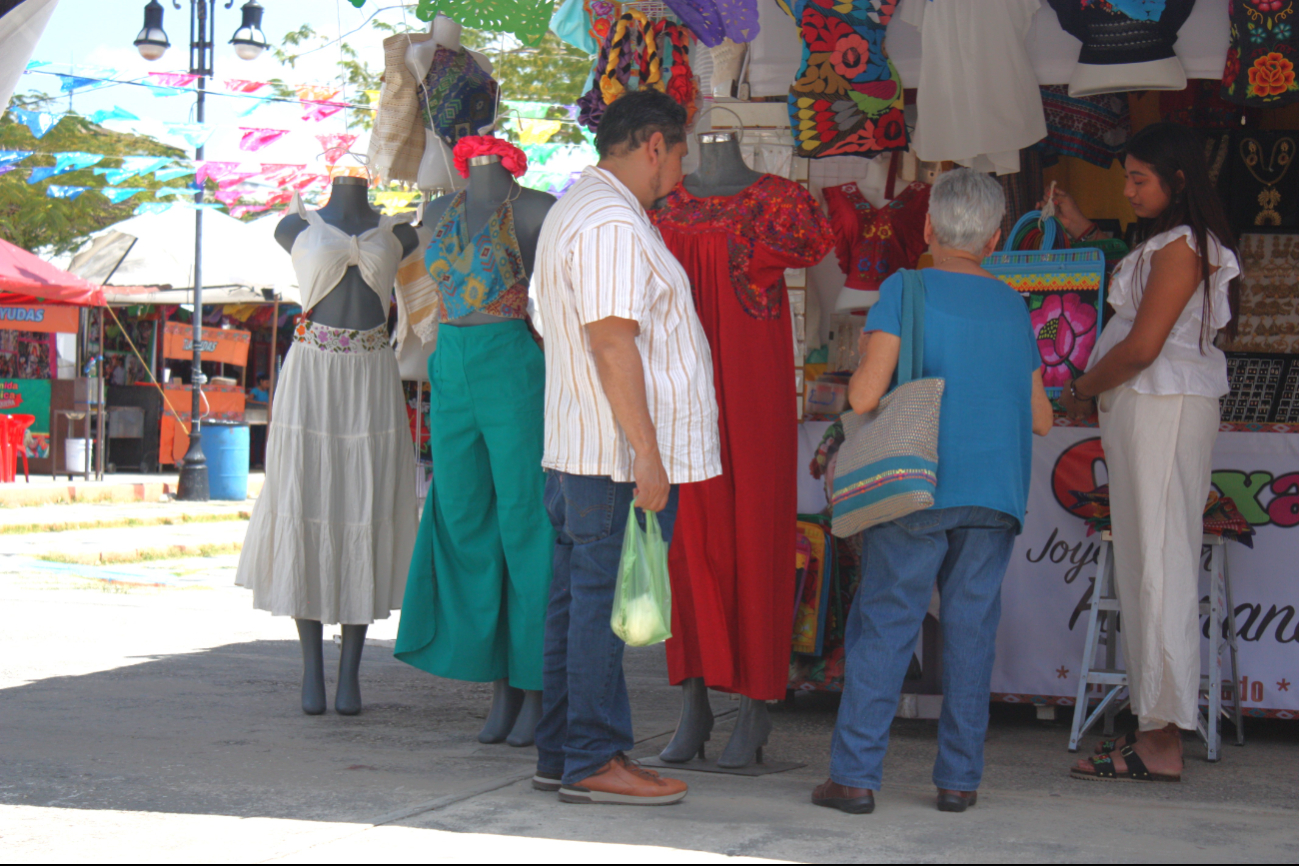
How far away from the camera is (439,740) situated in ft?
14.1

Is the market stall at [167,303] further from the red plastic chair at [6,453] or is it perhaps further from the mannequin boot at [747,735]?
the mannequin boot at [747,735]

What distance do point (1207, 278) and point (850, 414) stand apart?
1208mm

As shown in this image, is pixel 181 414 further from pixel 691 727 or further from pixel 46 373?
pixel 691 727

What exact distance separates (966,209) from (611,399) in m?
1.06

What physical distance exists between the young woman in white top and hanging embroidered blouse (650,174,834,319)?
3.22 feet

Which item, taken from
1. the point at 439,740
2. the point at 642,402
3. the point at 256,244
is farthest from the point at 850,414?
the point at 256,244

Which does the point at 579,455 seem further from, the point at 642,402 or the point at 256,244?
the point at 256,244

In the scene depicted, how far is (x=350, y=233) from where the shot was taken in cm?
479

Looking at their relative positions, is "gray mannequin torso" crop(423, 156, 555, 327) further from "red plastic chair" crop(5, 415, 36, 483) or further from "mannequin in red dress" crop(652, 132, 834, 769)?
"red plastic chair" crop(5, 415, 36, 483)

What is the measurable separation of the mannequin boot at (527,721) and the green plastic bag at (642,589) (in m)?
1.21

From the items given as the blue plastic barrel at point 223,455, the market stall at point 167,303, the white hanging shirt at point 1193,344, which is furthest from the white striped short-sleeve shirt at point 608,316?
the market stall at point 167,303

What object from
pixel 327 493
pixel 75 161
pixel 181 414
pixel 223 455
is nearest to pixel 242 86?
pixel 75 161

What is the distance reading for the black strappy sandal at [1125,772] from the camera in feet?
12.5

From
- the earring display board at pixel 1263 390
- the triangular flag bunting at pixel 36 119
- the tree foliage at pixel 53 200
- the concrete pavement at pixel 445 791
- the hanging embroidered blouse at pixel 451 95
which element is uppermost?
the tree foliage at pixel 53 200
